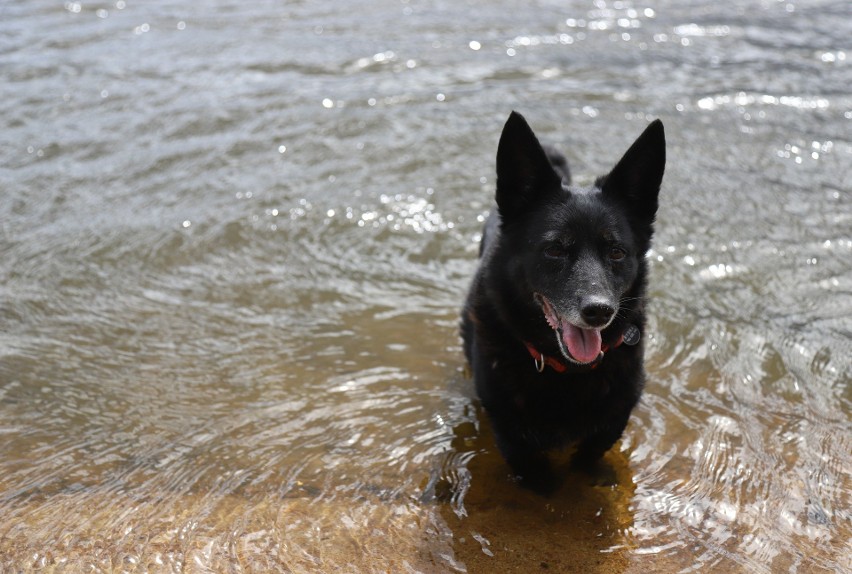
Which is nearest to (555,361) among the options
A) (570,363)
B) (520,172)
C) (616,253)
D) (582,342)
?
(570,363)

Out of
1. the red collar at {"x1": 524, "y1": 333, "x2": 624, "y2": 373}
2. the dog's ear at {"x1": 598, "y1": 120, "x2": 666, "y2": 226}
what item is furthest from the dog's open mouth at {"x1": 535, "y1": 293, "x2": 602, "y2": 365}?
the dog's ear at {"x1": 598, "y1": 120, "x2": 666, "y2": 226}

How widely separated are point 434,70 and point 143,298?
5461 millimetres

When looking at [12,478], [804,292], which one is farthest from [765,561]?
[12,478]

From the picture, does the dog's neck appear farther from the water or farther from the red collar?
the water

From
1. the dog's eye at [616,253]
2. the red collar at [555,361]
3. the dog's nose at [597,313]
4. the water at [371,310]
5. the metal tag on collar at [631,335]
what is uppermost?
the dog's eye at [616,253]

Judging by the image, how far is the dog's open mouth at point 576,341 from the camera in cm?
343

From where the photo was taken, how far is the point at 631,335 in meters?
3.64

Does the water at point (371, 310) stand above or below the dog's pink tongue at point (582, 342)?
below

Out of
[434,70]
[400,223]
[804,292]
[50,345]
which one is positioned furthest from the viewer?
[434,70]

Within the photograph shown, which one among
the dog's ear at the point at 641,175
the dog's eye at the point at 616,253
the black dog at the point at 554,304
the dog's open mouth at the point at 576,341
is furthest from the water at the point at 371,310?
the dog's ear at the point at 641,175

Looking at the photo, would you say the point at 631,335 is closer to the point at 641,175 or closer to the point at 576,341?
the point at 576,341

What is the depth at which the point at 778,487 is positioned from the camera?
379cm

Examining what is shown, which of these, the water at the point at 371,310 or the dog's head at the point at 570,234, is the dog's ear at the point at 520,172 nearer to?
the dog's head at the point at 570,234

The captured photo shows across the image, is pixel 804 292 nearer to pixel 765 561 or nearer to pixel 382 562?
pixel 765 561
